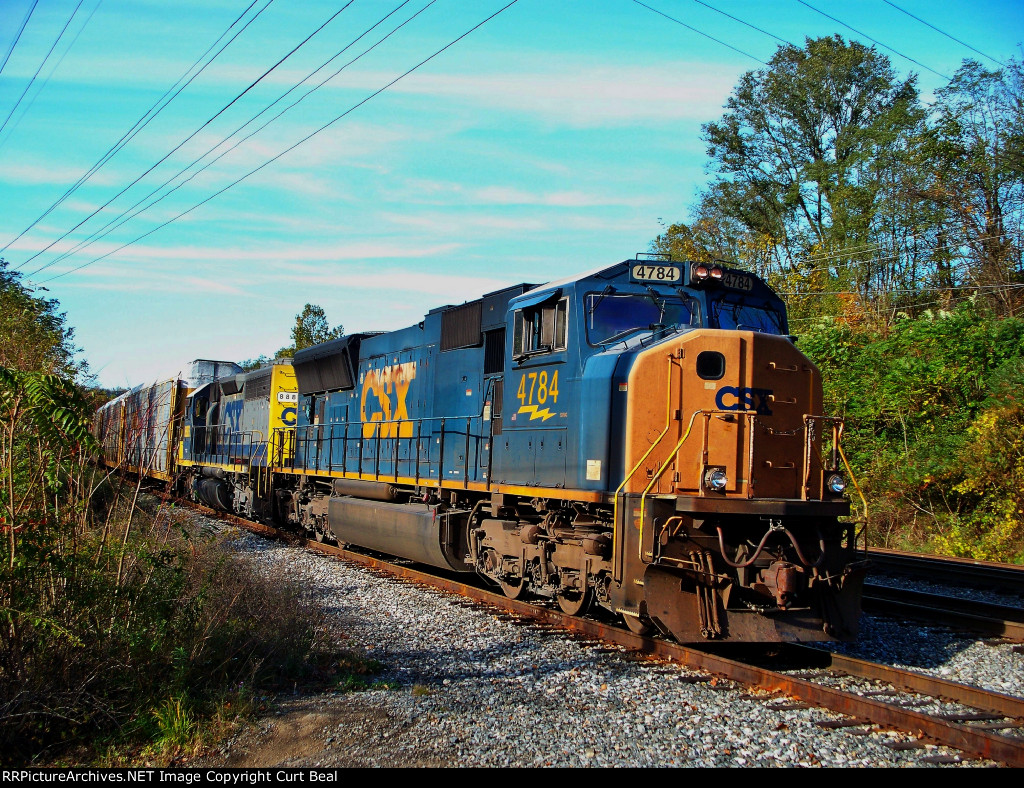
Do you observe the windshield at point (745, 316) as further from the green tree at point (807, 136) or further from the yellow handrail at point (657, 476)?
the green tree at point (807, 136)

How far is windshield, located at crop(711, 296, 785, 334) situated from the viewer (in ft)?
25.9

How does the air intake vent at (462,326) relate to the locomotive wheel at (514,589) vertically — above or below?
above

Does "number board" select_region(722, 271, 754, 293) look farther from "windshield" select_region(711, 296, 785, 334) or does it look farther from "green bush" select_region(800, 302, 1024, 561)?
"green bush" select_region(800, 302, 1024, 561)

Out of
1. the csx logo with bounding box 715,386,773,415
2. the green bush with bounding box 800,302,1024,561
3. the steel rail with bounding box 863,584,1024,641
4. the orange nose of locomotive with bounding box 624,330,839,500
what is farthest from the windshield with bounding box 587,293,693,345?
the green bush with bounding box 800,302,1024,561

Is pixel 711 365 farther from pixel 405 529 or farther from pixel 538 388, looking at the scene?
pixel 405 529

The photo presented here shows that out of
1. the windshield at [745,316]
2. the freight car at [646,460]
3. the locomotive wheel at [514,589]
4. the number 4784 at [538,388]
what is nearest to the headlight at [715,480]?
the freight car at [646,460]

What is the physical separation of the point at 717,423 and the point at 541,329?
2.14 meters

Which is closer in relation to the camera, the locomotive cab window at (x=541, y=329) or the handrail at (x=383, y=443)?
the locomotive cab window at (x=541, y=329)

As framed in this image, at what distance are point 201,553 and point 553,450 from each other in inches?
159

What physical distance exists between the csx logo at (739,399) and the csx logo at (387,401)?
590 cm

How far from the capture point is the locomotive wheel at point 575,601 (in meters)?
8.00

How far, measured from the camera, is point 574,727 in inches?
201

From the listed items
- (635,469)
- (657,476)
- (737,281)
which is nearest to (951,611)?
(737,281)

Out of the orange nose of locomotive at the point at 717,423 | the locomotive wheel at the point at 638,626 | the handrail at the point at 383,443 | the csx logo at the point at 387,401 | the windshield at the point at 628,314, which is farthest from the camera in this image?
the csx logo at the point at 387,401
